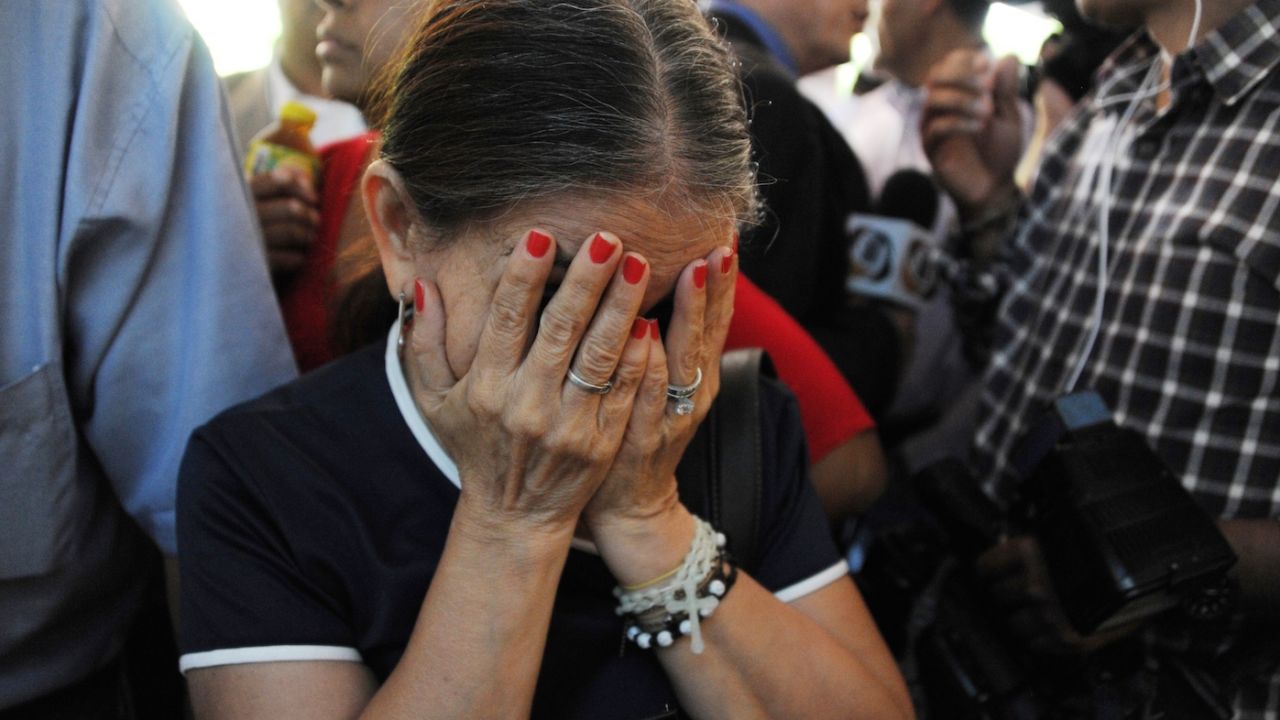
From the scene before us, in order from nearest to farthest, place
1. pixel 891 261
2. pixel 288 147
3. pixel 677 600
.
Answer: pixel 677 600 < pixel 288 147 < pixel 891 261

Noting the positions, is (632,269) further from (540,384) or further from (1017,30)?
(1017,30)

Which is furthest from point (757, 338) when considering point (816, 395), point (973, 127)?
point (973, 127)

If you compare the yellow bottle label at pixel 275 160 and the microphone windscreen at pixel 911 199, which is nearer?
the yellow bottle label at pixel 275 160

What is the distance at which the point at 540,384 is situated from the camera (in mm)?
983

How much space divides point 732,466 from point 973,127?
1369mm

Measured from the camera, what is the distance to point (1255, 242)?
147cm

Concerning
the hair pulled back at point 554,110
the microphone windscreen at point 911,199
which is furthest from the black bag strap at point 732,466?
the microphone windscreen at point 911,199

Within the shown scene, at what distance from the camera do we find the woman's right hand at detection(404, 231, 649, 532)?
954 mm

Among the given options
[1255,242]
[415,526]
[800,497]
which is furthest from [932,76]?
[415,526]

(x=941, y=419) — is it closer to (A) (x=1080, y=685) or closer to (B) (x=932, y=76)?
(B) (x=932, y=76)

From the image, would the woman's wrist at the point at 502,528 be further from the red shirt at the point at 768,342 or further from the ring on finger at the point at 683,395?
the red shirt at the point at 768,342

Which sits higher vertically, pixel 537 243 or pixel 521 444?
pixel 537 243

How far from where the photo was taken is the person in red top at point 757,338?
1.52 meters

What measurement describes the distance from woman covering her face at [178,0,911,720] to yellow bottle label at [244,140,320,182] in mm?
529
